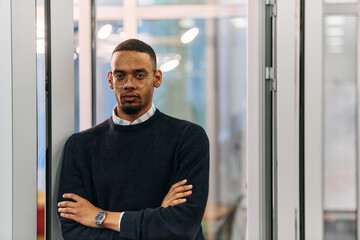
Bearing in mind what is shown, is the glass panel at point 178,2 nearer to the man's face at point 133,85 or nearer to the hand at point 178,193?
the man's face at point 133,85

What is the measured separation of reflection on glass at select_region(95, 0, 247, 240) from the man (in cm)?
9

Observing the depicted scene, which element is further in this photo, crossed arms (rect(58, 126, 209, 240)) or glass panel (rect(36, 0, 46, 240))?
glass panel (rect(36, 0, 46, 240))

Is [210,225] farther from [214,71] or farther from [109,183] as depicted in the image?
[214,71]

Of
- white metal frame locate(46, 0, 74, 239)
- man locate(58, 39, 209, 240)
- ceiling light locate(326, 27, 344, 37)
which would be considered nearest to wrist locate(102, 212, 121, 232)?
man locate(58, 39, 209, 240)

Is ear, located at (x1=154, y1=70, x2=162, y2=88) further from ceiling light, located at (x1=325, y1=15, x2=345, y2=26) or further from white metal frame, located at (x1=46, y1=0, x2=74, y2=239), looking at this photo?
ceiling light, located at (x1=325, y1=15, x2=345, y2=26)

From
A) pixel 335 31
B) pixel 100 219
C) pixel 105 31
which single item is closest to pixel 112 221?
pixel 100 219

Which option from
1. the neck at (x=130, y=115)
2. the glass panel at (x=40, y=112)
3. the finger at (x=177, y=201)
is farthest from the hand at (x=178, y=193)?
the glass panel at (x=40, y=112)

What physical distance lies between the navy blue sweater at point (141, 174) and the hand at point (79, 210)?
0.02 meters

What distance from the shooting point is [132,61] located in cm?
161

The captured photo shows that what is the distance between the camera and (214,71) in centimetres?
175

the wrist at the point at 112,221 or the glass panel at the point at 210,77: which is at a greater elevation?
the glass panel at the point at 210,77

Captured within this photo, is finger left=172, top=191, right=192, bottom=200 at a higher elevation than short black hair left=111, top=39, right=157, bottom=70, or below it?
below

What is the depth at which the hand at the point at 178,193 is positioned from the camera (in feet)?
5.10

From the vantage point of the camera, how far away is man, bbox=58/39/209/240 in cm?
156
